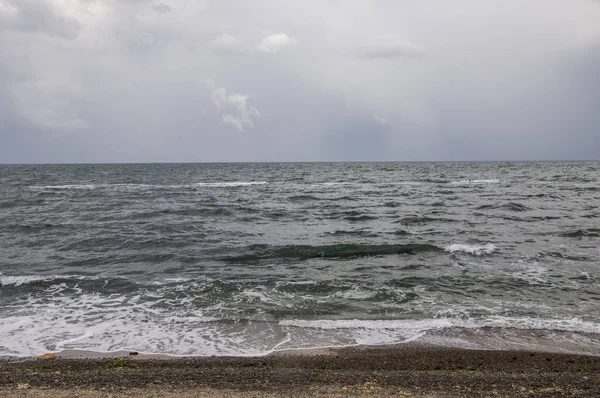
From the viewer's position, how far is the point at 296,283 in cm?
1245

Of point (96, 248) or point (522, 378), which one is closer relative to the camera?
point (522, 378)

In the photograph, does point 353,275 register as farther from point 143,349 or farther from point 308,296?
point 143,349

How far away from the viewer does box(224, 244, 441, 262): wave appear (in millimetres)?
15880

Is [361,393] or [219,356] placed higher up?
[361,393]

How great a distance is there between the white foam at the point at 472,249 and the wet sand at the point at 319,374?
341 inches

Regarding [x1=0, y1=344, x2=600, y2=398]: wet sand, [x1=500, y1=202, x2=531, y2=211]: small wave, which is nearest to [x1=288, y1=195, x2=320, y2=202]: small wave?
[x1=500, y1=202, x2=531, y2=211]: small wave

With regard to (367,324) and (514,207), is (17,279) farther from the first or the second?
(514,207)

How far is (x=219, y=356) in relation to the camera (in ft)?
25.3

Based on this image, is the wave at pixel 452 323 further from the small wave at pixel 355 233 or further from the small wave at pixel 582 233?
the small wave at pixel 582 233

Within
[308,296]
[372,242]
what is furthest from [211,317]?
[372,242]

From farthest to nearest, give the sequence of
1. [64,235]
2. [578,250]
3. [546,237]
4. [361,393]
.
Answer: [64,235], [546,237], [578,250], [361,393]

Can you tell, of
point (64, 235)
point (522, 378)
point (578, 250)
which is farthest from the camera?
point (64, 235)

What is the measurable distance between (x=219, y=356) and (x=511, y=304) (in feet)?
23.3

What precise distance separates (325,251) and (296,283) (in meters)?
4.26
